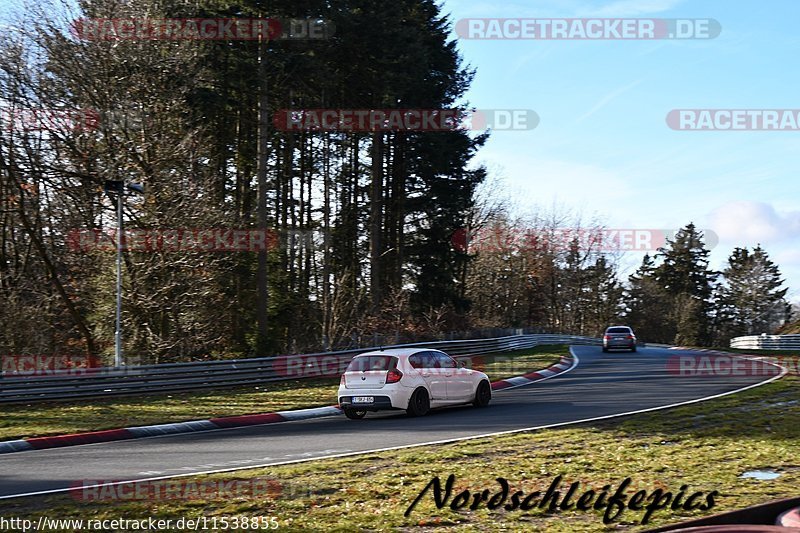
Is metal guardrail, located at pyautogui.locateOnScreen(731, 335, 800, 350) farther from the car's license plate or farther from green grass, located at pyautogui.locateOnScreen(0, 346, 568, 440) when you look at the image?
the car's license plate

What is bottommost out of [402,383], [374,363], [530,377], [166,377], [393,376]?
[530,377]

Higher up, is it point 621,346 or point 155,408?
point 621,346

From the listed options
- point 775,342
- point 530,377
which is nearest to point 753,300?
point 775,342

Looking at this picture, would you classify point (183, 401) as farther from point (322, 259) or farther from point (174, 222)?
point (322, 259)

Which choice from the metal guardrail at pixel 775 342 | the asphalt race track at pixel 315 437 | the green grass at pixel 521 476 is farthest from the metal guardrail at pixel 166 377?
the metal guardrail at pixel 775 342

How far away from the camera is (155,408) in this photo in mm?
19203

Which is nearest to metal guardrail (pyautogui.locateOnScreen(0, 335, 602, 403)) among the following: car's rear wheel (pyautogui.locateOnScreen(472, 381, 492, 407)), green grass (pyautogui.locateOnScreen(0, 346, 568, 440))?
green grass (pyautogui.locateOnScreen(0, 346, 568, 440))

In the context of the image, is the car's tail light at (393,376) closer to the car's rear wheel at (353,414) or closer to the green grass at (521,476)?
the car's rear wheel at (353,414)

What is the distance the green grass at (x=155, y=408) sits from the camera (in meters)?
16.2

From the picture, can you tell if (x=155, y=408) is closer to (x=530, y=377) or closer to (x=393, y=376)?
(x=393, y=376)

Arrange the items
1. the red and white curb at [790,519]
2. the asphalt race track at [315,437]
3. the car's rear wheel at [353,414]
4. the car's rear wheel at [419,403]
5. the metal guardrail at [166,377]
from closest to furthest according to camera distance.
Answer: the red and white curb at [790,519], the asphalt race track at [315,437], the car's rear wheel at [419,403], the car's rear wheel at [353,414], the metal guardrail at [166,377]

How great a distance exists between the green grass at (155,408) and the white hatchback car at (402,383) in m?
2.39

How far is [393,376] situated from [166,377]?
320 inches

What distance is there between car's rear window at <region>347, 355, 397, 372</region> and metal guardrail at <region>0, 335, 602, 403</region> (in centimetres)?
699
